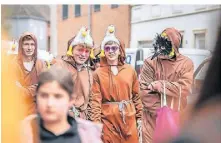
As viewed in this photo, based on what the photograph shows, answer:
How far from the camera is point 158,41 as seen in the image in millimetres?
1971

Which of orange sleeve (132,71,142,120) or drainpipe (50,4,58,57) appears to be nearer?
drainpipe (50,4,58,57)

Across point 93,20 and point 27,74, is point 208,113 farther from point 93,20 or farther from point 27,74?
point 27,74

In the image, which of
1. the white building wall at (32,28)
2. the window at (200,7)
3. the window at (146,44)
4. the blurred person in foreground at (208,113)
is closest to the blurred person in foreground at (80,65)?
the white building wall at (32,28)

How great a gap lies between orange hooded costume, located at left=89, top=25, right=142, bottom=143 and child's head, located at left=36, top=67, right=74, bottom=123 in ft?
0.74

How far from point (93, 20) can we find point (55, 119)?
17.4 inches

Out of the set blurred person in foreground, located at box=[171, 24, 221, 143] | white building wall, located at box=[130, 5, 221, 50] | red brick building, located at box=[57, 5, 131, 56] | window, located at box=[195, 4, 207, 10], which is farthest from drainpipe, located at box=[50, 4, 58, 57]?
blurred person in foreground, located at box=[171, 24, 221, 143]

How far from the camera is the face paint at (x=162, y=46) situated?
1.97m

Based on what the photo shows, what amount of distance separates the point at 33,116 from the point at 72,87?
8.0 inches

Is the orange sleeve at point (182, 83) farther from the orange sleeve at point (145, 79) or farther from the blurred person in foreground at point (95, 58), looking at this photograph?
the blurred person in foreground at point (95, 58)

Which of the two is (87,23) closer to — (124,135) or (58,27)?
(58,27)

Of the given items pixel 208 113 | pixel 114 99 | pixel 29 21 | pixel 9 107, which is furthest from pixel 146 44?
pixel 208 113

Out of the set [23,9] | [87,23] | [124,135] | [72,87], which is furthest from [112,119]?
[23,9]

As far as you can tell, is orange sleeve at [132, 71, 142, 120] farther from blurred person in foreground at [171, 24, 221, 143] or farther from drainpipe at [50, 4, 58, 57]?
blurred person in foreground at [171, 24, 221, 143]

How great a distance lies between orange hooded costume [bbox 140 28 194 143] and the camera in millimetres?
2037
